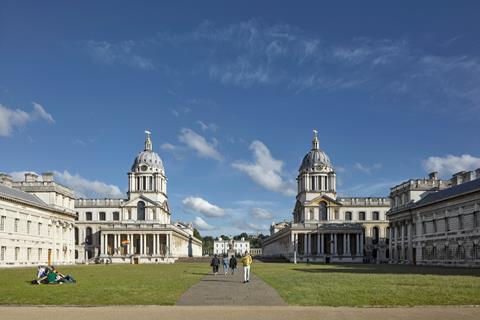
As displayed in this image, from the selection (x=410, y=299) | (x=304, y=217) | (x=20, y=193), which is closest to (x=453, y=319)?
(x=410, y=299)

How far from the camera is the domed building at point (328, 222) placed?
124 m

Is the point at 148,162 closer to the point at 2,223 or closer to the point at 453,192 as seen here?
the point at 2,223

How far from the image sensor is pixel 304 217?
431 ft

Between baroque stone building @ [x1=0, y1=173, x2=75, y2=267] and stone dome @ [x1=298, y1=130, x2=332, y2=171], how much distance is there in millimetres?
56934

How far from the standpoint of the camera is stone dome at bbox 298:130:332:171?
136 metres

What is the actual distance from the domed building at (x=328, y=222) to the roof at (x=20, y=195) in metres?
52.4

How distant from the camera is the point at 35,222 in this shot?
89.1 meters

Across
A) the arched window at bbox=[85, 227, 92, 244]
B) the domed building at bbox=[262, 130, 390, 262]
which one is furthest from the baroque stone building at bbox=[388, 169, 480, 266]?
the arched window at bbox=[85, 227, 92, 244]

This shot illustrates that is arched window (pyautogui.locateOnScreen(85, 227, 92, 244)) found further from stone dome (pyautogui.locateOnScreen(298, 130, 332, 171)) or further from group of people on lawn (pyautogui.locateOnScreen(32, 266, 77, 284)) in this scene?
group of people on lawn (pyautogui.locateOnScreen(32, 266, 77, 284))

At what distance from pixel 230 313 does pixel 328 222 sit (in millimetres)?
113430

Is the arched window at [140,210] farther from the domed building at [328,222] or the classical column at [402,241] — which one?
the classical column at [402,241]

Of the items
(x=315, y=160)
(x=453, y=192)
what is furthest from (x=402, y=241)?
(x=315, y=160)

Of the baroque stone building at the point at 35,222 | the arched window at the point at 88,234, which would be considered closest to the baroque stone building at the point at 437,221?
the baroque stone building at the point at 35,222

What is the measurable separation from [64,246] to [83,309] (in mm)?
88174
